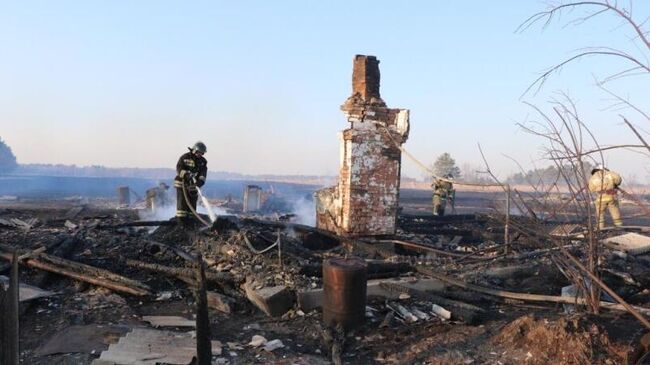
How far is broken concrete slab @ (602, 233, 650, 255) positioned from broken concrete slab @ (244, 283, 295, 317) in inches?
228

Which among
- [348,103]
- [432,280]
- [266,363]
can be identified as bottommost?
[266,363]

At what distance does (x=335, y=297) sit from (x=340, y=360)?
788 millimetres

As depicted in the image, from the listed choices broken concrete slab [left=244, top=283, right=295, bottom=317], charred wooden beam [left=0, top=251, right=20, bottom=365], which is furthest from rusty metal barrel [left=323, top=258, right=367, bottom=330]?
charred wooden beam [left=0, top=251, right=20, bottom=365]

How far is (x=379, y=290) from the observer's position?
6.04 m

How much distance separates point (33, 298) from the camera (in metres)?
5.73

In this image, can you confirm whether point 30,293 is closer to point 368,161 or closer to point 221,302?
point 221,302

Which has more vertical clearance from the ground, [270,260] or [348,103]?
[348,103]

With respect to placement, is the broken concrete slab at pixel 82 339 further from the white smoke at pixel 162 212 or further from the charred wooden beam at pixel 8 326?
the white smoke at pixel 162 212

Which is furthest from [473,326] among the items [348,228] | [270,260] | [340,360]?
[348,228]

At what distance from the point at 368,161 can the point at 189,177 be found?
3669 mm

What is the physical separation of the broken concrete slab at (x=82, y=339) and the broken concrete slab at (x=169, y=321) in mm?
372

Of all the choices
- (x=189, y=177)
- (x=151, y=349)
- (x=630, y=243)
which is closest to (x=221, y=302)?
(x=151, y=349)

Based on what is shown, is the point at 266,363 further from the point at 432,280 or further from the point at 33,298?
the point at 33,298

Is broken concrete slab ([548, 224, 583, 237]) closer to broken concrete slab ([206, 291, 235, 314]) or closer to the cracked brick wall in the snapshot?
the cracked brick wall
